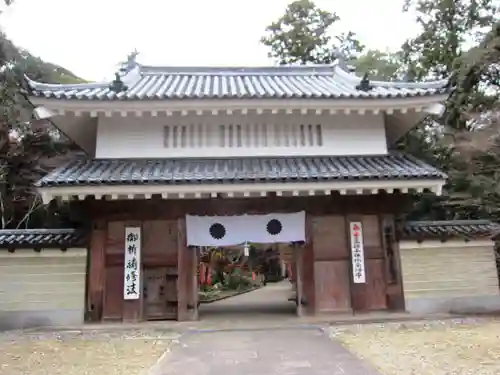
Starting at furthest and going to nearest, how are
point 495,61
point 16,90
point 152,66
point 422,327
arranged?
point 16,90, point 495,61, point 152,66, point 422,327

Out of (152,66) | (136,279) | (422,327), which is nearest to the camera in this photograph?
(422,327)

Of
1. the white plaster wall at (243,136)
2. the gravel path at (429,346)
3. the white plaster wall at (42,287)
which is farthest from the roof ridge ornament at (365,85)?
the white plaster wall at (42,287)

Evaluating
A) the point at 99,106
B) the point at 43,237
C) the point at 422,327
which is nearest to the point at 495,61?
the point at 422,327

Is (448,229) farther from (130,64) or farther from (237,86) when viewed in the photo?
(130,64)

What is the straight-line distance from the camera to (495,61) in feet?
57.8

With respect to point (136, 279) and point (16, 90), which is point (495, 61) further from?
point (16, 90)

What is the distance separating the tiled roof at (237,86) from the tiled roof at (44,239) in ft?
11.0

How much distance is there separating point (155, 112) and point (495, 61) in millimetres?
14102

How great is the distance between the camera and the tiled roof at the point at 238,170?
980cm

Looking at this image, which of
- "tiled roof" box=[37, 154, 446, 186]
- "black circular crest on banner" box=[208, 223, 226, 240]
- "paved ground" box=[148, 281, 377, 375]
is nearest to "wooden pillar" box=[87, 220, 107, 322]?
"tiled roof" box=[37, 154, 446, 186]

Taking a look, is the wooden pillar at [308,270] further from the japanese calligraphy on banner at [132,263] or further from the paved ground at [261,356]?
the japanese calligraphy on banner at [132,263]

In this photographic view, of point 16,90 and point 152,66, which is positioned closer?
point 152,66

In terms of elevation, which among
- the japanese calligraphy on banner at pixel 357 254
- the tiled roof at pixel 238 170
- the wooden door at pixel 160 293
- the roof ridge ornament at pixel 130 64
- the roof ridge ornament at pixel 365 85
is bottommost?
the wooden door at pixel 160 293

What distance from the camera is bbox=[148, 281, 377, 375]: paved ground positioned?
588 centimetres
